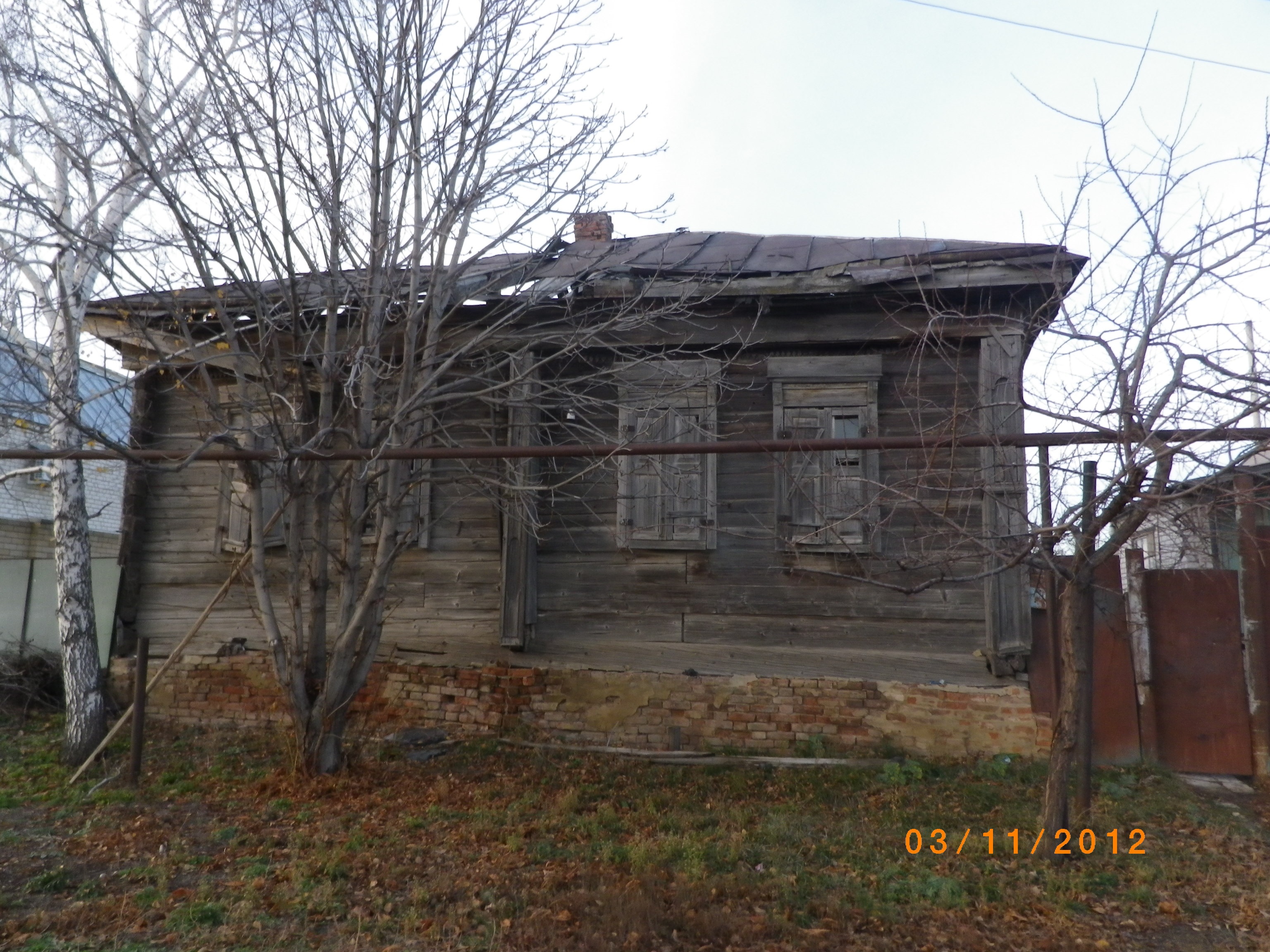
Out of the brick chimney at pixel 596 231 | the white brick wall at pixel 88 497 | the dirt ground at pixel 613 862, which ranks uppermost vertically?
the brick chimney at pixel 596 231

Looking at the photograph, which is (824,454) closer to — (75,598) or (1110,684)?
(1110,684)

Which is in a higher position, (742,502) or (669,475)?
(669,475)

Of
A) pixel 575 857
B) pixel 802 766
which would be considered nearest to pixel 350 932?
pixel 575 857

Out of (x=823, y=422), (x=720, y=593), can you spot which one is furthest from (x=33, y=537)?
(x=823, y=422)

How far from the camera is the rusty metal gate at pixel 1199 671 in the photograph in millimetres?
6926

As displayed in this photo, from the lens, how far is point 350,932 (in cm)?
426

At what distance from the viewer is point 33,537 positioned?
1622 centimetres

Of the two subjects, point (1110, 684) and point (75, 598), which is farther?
point (75, 598)

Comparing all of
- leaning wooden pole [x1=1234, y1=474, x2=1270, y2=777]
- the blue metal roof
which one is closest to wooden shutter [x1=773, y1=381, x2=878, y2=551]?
leaning wooden pole [x1=1234, y1=474, x2=1270, y2=777]

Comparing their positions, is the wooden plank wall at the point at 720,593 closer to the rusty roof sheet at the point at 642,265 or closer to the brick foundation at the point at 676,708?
the brick foundation at the point at 676,708
